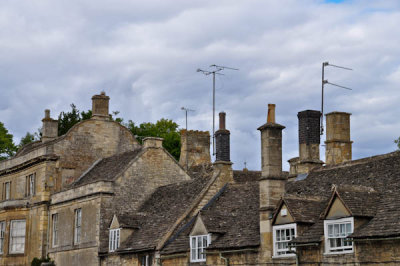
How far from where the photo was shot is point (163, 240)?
1516 inches

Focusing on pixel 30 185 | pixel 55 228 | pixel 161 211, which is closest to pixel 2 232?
pixel 30 185

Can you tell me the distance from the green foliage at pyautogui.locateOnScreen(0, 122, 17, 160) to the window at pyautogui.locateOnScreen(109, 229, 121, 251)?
36.2m

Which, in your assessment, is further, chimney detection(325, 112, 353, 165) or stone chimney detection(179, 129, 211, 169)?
stone chimney detection(179, 129, 211, 169)

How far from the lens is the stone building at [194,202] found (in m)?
29.0

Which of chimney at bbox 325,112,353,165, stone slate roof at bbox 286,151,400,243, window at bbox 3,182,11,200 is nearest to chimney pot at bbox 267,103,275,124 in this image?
stone slate roof at bbox 286,151,400,243

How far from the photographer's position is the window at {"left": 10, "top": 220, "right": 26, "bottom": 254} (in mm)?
51156

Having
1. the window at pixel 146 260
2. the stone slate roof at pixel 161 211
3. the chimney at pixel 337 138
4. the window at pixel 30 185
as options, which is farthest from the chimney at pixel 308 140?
the window at pixel 30 185

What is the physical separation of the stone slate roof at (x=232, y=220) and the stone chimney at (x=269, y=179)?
657 millimetres

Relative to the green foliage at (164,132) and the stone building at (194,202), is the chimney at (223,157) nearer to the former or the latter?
the stone building at (194,202)

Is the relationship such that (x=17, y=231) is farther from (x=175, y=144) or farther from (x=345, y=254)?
(x=345, y=254)

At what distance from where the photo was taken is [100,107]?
53.4m

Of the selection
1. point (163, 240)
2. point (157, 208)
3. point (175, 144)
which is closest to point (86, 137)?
point (157, 208)

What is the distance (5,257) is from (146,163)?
43.2ft

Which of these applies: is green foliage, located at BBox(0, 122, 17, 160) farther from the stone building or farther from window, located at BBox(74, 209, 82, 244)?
window, located at BBox(74, 209, 82, 244)
